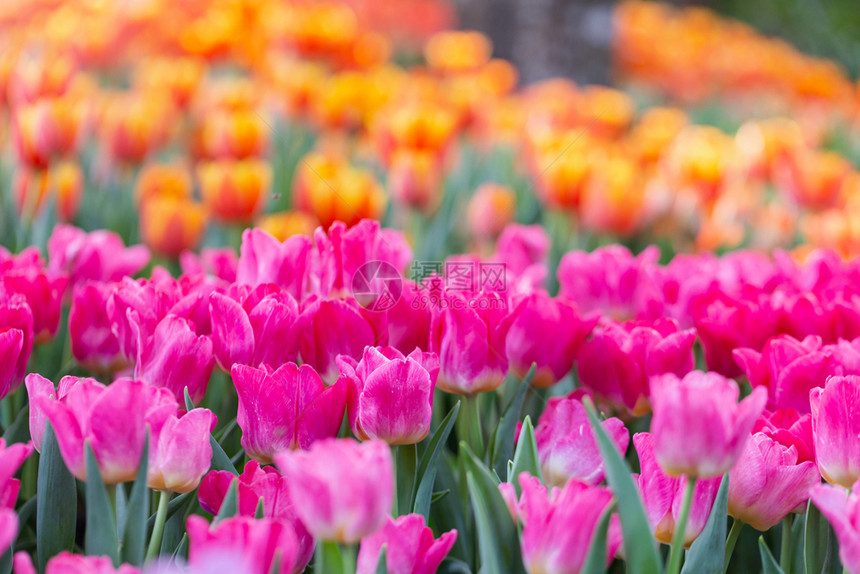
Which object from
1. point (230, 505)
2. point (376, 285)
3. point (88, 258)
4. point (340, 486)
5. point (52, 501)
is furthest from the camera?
point (88, 258)

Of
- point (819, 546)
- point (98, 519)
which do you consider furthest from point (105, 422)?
point (819, 546)

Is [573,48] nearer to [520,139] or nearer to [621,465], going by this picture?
[520,139]

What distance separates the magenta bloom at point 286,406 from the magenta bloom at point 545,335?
0.80ft

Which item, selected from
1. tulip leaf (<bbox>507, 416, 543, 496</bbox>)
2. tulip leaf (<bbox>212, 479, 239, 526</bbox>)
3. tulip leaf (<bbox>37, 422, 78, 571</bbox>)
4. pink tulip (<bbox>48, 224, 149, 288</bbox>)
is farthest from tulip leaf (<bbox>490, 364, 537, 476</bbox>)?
pink tulip (<bbox>48, 224, 149, 288</bbox>)

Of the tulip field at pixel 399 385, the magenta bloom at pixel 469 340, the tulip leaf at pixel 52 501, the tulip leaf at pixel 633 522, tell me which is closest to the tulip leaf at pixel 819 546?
the tulip field at pixel 399 385

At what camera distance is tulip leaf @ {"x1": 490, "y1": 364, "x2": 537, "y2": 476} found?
892 mm

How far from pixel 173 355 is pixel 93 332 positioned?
206 millimetres

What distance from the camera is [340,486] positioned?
545mm

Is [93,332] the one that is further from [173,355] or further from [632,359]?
[632,359]

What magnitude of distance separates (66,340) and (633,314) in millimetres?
851

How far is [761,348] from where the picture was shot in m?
0.99

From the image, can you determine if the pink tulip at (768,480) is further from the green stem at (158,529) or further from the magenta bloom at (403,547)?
the green stem at (158,529)

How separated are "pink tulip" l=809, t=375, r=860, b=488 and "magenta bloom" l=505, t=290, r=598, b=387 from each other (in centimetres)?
28

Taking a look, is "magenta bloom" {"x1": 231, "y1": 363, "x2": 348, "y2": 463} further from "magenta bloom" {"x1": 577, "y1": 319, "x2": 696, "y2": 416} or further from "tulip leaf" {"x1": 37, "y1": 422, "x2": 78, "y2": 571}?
"magenta bloom" {"x1": 577, "y1": 319, "x2": 696, "y2": 416}
